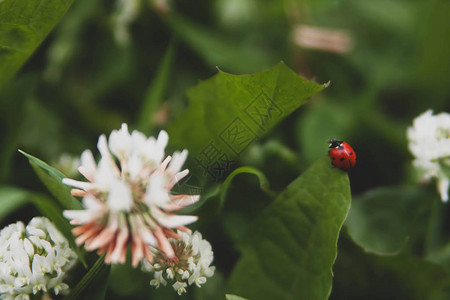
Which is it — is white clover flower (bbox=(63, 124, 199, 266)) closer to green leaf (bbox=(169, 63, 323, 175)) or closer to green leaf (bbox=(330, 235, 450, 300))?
green leaf (bbox=(169, 63, 323, 175))

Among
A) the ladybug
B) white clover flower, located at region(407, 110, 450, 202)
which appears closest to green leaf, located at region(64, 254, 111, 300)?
the ladybug

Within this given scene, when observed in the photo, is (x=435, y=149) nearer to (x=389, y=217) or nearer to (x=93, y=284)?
(x=389, y=217)

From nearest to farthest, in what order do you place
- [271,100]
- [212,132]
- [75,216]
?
1. [75,216]
2. [271,100]
3. [212,132]

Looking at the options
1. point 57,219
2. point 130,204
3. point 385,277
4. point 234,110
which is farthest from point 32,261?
point 385,277

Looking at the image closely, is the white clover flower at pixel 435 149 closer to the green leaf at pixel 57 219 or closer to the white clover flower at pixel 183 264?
the white clover flower at pixel 183 264

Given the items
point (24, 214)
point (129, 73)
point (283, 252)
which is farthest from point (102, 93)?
point (283, 252)

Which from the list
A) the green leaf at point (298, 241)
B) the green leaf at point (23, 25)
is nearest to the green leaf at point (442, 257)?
the green leaf at point (298, 241)

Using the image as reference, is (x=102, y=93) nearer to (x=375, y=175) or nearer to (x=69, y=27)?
(x=69, y=27)
